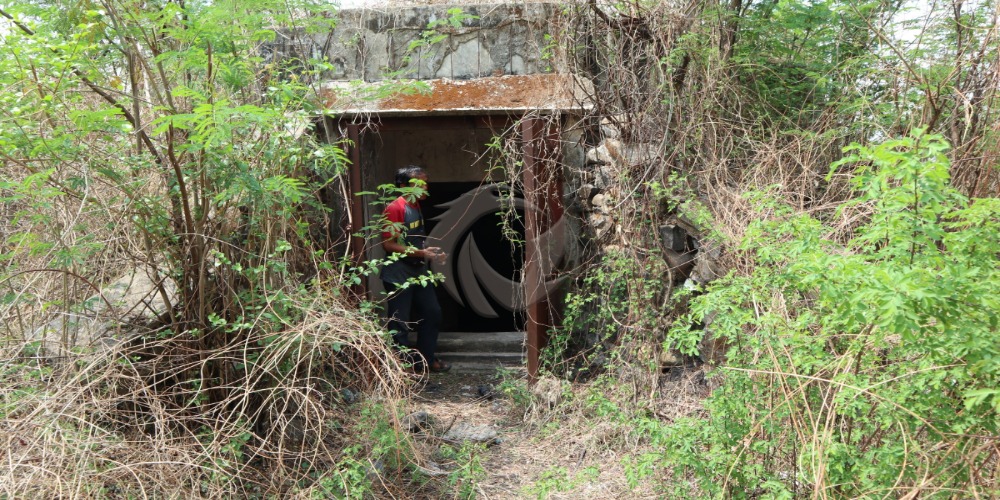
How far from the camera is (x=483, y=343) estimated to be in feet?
22.9

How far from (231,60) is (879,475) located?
353 centimetres

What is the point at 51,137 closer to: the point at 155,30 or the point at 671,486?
the point at 155,30

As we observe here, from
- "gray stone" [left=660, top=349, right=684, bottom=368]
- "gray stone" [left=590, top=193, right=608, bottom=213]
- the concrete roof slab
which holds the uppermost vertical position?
the concrete roof slab

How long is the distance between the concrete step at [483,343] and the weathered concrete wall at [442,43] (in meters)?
2.50

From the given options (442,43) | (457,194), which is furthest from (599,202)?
(457,194)

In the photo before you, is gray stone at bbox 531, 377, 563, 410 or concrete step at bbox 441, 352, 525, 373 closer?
gray stone at bbox 531, 377, 563, 410

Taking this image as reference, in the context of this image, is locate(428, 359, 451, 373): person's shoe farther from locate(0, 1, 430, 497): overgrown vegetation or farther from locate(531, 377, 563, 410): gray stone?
locate(0, 1, 430, 497): overgrown vegetation

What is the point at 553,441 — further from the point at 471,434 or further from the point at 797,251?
the point at 797,251

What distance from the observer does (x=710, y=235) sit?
4289 millimetres

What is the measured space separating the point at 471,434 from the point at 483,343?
194cm

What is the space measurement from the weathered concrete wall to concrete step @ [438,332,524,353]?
250 cm

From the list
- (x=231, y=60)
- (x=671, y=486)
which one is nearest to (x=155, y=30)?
(x=231, y=60)

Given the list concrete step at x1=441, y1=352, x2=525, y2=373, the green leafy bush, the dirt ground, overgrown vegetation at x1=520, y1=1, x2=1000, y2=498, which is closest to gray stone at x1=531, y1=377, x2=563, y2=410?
the dirt ground

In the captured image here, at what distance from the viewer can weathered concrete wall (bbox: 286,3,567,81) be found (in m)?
5.76
